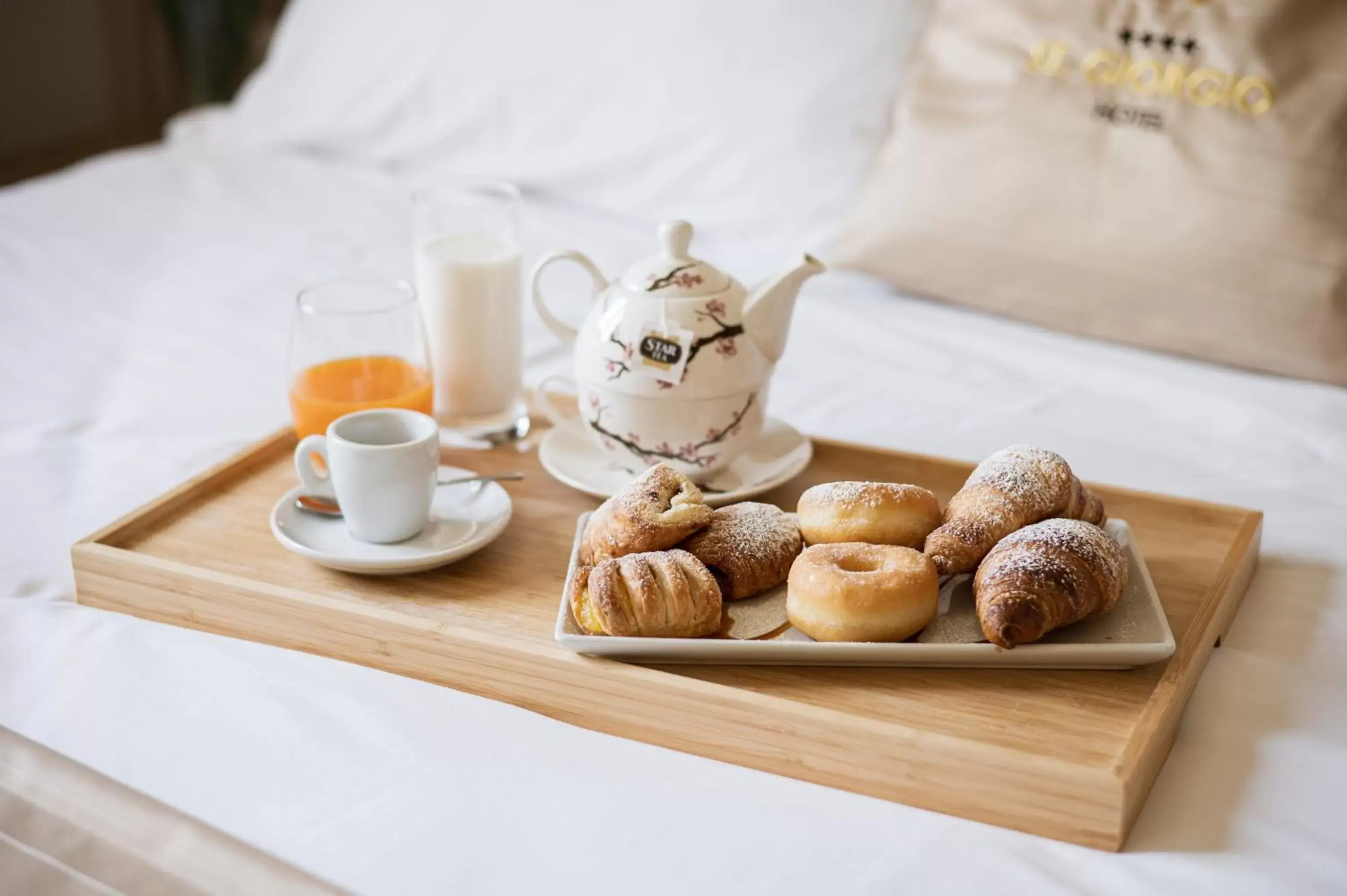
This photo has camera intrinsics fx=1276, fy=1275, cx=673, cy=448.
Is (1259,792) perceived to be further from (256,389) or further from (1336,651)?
(256,389)

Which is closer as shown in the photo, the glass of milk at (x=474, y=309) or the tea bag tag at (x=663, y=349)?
the tea bag tag at (x=663, y=349)

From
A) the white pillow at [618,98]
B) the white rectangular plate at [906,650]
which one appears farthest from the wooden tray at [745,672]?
the white pillow at [618,98]

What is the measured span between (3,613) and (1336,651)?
899 millimetres

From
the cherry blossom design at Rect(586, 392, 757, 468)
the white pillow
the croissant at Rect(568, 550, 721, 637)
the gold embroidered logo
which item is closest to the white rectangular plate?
the croissant at Rect(568, 550, 721, 637)

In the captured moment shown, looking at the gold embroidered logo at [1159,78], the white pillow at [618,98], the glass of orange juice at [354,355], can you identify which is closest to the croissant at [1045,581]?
the glass of orange juice at [354,355]

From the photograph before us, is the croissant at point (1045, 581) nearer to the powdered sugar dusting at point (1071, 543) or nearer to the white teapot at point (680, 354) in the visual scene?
the powdered sugar dusting at point (1071, 543)

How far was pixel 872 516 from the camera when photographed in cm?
84

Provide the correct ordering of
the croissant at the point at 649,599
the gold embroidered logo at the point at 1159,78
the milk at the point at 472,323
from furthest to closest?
the gold embroidered logo at the point at 1159,78 < the milk at the point at 472,323 < the croissant at the point at 649,599

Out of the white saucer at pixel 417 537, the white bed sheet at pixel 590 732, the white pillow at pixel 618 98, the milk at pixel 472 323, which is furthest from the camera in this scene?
the white pillow at pixel 618 98

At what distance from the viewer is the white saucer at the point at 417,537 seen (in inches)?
34.6

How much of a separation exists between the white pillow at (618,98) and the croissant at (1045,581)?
84cm

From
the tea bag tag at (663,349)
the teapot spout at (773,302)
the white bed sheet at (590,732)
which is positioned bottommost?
the white bed sheet at (590,732)

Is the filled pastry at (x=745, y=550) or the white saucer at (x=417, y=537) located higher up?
the filled pastry at (x=745, y=550)

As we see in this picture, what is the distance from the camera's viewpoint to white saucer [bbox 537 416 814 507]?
1.02 m
